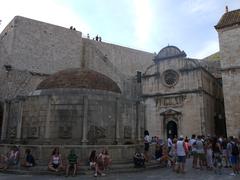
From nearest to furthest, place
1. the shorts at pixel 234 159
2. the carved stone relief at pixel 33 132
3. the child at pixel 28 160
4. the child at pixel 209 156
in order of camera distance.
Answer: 1. the child at pixel 28 160
2. the shorts at pixel 234 159
3. the child at pixel 209 156
4. the carved stone relief at pixel 33 132

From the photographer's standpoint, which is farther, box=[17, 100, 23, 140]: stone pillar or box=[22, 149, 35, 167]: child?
box=[17, 100, 23, 140]: stone pillar

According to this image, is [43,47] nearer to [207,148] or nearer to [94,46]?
[94,46]

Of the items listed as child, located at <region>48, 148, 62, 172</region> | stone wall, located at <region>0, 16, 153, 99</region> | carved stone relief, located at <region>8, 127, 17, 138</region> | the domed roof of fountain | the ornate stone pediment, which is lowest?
child, located at <region>48, 148, 62, 172</region>

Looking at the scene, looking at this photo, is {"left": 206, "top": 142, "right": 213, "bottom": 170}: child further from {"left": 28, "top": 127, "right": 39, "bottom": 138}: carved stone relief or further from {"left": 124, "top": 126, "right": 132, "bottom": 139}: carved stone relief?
{"left": 28, "top": 127, "right": 39, "bottom": 138}: carved stone relief

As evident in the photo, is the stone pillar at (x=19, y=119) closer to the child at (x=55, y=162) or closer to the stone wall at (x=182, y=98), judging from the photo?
the child at (x=55, y=162)

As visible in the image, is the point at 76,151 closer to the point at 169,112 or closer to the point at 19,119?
the point at 19,119

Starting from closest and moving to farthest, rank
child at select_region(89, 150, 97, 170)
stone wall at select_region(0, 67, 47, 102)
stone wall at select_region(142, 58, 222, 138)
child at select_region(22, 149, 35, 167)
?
1. child at select_region(89, 150, 97, 170)
2. child at select_region(22, 149, 35, 167)
3. stone wall at select_region(142, 58, 222, 138)
4. stone wall at select_region(0, 67, 47, 102)

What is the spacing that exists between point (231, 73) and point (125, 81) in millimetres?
10989

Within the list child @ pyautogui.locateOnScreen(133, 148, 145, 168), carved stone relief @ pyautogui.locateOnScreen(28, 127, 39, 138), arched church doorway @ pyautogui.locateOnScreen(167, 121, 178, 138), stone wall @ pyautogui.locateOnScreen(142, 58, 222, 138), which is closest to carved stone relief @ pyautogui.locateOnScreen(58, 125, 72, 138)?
carved stone relief @ pyautogui.locateOnScreen(28, 127, 39, 138)

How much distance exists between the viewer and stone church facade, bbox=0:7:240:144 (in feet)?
39.2

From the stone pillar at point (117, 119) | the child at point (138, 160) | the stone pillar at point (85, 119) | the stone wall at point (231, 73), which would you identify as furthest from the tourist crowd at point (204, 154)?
the stone wall at point (231, 73)

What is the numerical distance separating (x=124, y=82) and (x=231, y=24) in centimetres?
1193

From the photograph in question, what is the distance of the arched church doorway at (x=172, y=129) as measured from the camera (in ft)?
81.5

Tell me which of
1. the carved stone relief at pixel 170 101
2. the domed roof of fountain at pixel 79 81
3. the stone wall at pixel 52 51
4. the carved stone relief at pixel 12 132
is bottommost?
the carved stone relief at pixel 12 132
